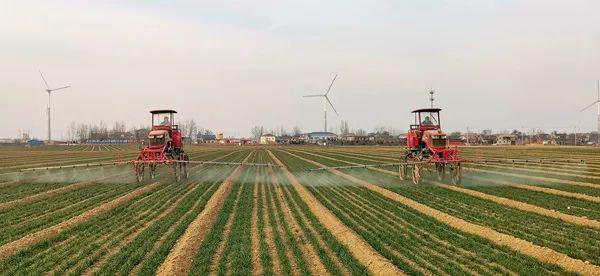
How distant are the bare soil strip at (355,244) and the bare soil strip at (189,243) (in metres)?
2.73

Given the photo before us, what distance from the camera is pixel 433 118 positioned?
2297 cm

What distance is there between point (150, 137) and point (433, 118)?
12.8 meters

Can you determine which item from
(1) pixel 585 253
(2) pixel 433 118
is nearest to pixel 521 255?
(1) pixel 585 253

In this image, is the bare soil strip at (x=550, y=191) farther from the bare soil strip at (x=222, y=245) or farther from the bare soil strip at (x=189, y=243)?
the bare soil strip at (x=189, y=243)

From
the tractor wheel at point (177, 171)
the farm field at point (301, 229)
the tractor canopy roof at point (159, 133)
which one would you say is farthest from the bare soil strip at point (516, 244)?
the tractor canopy roof at point (159, 133)

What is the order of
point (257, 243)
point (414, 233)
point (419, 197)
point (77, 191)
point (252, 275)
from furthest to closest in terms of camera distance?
point (77, 191) → point (419, 197) → point (414, 233) → point (257, 243) → point (252, 275)

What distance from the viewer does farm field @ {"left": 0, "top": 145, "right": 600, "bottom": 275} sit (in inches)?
327

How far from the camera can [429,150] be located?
21859mm

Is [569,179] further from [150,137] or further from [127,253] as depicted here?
[127,253]

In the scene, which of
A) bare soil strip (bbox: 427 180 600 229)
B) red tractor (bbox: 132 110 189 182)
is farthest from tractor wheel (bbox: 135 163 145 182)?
bare soil strip (bbox: 427 180 600 229)

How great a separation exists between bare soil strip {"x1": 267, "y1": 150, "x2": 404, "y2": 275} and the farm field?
0.10ft

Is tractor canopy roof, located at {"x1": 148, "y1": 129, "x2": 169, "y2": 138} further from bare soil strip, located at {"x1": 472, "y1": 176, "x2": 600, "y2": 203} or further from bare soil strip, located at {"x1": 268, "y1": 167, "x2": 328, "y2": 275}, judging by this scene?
bare soil strip, located at {"x1": 472, "y1": 176, "x2": 600, "y2": 203}

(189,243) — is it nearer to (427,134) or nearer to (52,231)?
(52,231)

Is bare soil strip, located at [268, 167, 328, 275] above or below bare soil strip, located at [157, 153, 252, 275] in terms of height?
below
